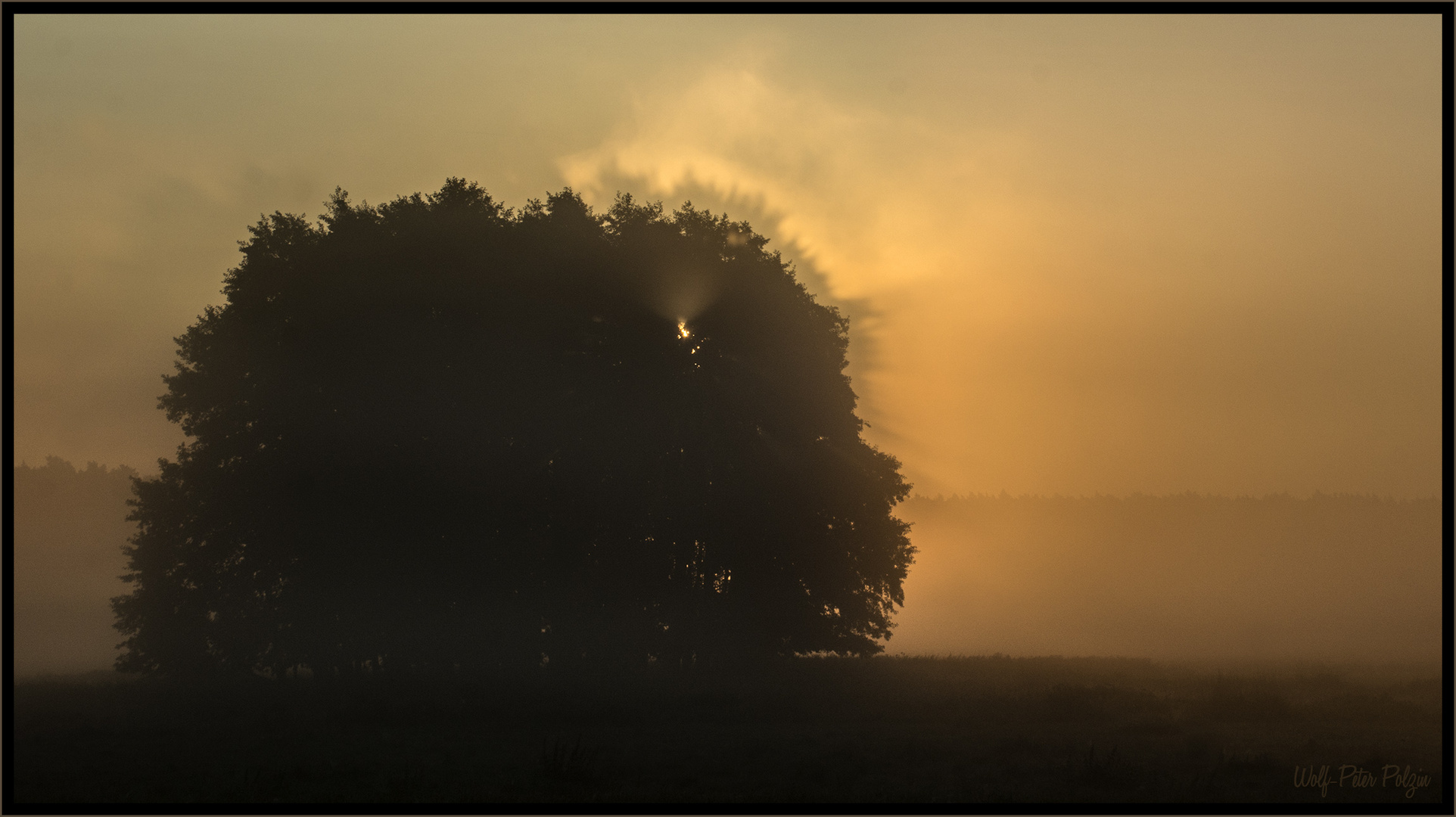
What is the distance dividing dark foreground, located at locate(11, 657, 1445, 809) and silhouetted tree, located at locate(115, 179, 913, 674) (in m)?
1.42

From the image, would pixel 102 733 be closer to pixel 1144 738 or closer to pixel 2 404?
pixel 2 404

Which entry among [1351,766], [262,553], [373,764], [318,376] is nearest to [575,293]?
[318,376]

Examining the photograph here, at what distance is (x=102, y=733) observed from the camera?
20.5 meters

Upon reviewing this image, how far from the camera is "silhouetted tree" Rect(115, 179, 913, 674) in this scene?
2511cm

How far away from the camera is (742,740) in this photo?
19453 mm

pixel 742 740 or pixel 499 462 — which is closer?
pixel 742 740

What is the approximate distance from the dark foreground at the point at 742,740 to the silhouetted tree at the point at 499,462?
1421 mm

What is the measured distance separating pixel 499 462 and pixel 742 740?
973 cm

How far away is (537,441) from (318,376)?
19.6ft
